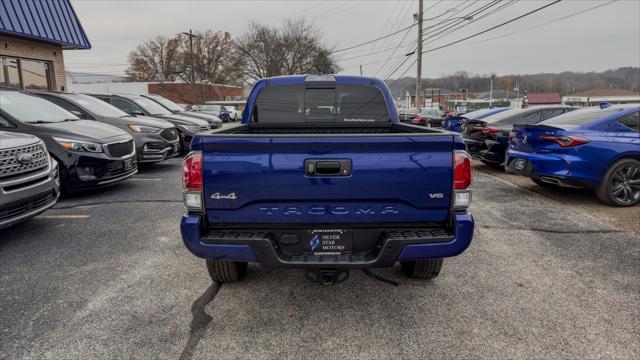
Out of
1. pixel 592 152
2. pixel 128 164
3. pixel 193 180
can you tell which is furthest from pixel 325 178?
pixel 128 164

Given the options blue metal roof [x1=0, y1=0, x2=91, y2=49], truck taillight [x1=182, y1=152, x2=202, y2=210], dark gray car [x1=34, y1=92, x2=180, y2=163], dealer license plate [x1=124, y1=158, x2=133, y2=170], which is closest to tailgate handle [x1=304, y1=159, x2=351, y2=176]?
truck taillight [x1=182, y1=152, x2=202, y2=210]

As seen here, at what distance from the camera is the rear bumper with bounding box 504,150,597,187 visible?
595 centimetres

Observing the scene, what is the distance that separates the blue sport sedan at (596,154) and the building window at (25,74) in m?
15.8

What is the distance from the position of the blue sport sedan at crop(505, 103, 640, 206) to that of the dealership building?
14.6 m

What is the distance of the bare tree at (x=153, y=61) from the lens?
225 feet

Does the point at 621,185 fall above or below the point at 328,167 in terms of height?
below

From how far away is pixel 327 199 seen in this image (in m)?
2.62

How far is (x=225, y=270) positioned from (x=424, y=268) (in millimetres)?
1733

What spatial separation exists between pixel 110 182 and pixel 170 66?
6839cm

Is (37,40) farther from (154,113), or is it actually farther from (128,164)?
(128,164)

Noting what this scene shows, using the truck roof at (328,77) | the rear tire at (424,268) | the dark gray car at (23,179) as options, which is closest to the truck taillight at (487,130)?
the truck roof at (328,77)

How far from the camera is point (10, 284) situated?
3588mm

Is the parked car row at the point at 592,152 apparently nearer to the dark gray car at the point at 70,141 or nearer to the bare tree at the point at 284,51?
the dark gray car at the point at 70,141

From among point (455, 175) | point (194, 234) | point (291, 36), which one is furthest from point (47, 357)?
point (291, 36)
